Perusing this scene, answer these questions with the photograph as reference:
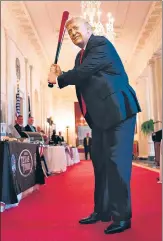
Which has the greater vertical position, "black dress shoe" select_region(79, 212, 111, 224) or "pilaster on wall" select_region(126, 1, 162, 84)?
"pilaster on wall" select_region(126, 1, 162, 84)

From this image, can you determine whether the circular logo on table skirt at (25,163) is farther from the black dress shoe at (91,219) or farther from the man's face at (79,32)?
the man's face at (79,32)

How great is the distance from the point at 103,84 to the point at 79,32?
41 cm

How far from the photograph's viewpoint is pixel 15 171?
10.4ft

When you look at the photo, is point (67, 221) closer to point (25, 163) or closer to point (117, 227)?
point (117, 227)

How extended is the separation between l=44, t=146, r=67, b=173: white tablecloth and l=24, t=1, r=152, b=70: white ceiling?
494 centimetres

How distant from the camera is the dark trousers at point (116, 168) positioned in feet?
6.32

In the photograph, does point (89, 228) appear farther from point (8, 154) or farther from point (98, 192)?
point (8, 154)

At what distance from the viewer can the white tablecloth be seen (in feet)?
21.6

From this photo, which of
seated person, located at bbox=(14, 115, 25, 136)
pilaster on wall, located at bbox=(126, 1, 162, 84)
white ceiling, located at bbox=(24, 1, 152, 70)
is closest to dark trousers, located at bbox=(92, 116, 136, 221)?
seated person, located at bbox=(14, 115, 25, 136)

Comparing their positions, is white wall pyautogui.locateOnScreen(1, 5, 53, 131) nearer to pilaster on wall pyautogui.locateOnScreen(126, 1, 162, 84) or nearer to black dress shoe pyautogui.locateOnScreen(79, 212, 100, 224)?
pilaster on wall pyautogui.locateOnScreen(126, 1, 162, 84)

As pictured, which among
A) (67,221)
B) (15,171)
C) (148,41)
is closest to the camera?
(67,221)

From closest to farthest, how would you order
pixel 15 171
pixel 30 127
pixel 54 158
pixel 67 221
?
1. pixel 67 221
2. pixel 15 171
3. pixel 54 158
4. pixel 30 127

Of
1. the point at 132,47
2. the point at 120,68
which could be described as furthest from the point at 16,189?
the point at 132,47

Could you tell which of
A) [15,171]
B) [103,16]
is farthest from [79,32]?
[103,16]
